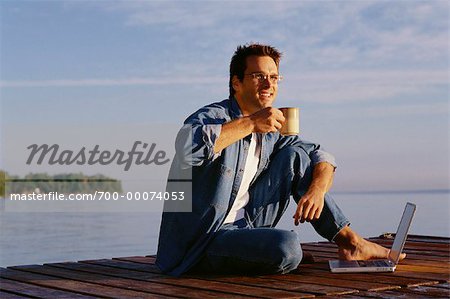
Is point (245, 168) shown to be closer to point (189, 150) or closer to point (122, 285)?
point (189, 150)

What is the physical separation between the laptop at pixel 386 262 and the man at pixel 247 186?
0.26 feet

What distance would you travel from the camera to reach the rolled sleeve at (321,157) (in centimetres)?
339

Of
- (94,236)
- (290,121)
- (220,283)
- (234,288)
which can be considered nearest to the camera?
(234,288)

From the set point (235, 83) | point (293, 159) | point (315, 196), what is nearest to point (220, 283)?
point (315, 196)

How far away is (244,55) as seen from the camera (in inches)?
134

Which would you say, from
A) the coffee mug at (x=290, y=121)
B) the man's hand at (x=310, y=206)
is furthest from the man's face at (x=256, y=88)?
the man's hand at (x=310, y=206)

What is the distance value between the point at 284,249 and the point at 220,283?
0.30 m

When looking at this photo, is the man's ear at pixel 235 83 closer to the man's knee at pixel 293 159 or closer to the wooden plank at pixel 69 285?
the man's knee at pixel 293 159

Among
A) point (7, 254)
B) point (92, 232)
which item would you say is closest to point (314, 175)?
point (7, 254)

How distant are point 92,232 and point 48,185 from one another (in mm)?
8111

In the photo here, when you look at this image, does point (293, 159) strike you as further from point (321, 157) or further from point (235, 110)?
point (235, 110)

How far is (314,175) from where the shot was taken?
332cm

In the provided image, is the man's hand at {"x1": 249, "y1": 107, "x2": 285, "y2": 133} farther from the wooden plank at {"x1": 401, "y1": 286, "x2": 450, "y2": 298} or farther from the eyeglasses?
the wooden plank at {"x1": 401, "y1": 286, "x2": 450, "y2": 298}

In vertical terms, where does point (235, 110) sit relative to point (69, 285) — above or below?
above
